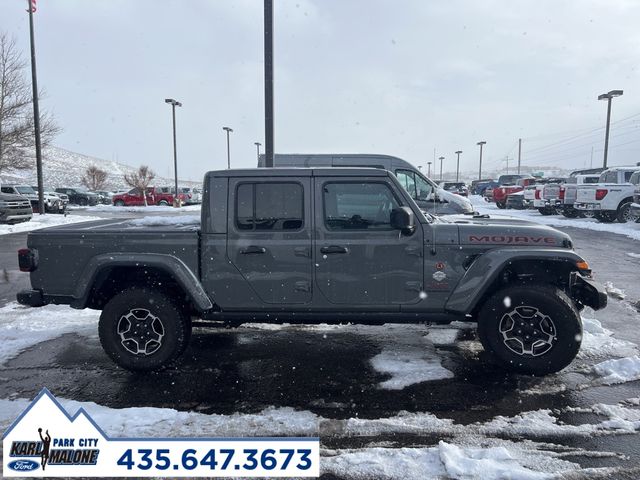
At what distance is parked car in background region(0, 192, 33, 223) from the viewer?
17438 millimetres

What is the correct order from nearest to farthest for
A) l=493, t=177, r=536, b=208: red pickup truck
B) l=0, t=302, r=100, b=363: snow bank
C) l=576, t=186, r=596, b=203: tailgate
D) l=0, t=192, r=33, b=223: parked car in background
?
l=0, t=302, r=100, b=363: snow bank → l=0, t=192, r=33, b=223: parked car in background → l=576, t=186, r=596, b=203: tailgate → l=493, t=177, r=536, b=208: red pickup truck

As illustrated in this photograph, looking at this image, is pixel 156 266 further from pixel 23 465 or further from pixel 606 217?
pixel 606 217

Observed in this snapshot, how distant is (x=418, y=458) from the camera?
2998 millimetres

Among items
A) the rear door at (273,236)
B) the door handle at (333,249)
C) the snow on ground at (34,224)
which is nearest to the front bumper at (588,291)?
the door handle at (333,249)

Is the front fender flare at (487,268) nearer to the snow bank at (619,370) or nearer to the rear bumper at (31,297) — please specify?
the snow bank at (619,370)

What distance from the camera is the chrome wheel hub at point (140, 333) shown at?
4.40 m

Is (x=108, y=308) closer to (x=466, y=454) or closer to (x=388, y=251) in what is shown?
(x=388, y=251)

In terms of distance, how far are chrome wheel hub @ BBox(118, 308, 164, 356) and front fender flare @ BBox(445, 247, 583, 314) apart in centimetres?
281

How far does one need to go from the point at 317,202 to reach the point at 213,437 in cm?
222

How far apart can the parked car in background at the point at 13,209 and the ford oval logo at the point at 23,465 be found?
17852mm

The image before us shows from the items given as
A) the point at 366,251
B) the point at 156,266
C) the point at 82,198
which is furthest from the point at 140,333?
the point at 82,198

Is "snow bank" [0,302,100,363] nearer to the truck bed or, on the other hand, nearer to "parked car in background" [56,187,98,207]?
the truck bed

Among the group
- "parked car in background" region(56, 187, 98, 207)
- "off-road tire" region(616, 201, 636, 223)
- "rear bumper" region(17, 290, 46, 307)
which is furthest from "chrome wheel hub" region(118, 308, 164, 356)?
"parked car in background" region(56, 187, 98, 207)

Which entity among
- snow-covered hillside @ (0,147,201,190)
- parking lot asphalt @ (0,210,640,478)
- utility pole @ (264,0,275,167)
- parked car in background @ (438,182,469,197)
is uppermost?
snow-covered hillside @ (0,147,201,190)
